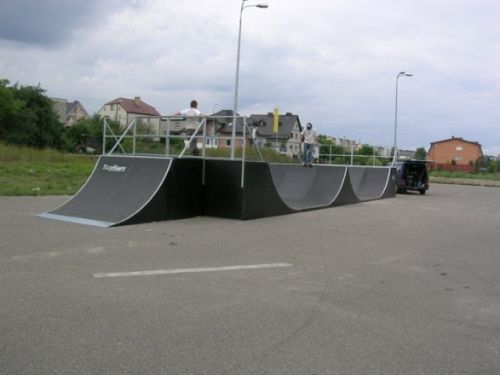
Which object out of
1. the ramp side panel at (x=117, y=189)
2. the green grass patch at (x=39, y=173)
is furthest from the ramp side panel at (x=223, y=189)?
the green grass patch at (x=39, y=173)

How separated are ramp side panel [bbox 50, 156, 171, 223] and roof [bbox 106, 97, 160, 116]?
118m

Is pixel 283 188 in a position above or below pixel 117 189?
below

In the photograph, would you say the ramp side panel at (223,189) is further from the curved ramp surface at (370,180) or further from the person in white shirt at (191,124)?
the curved ramp surface at (370,180)

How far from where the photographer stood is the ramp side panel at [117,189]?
10547 millimetres

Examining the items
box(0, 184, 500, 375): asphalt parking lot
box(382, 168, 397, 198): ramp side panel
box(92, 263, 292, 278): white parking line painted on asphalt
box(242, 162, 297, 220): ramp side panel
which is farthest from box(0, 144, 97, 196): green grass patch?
box(382, 168, 397, 198): ramp side panel

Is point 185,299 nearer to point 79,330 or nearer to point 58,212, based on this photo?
point 79,330

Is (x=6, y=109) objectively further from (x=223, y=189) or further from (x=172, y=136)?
Answer: (x=223, y=189)

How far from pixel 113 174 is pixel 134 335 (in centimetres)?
821

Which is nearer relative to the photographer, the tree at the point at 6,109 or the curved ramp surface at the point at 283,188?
the curved ramp surface at the point at 283,188

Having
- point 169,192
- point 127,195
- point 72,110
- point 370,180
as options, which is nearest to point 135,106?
point 72,110

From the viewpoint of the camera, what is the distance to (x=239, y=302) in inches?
211

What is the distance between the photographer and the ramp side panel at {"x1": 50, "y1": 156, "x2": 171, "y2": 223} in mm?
10547

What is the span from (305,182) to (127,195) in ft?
27.5

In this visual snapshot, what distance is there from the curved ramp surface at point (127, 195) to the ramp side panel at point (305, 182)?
6.29 meters
